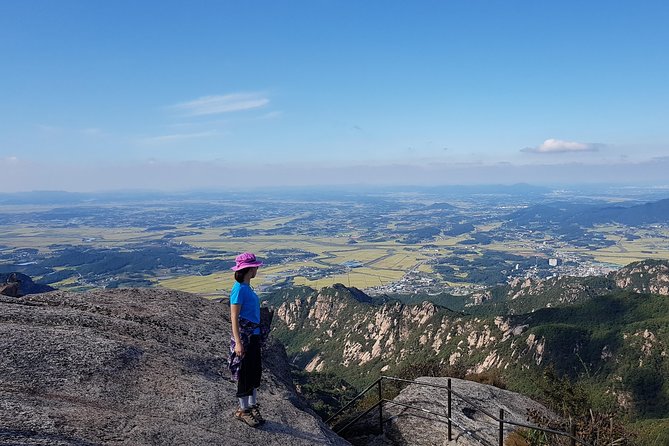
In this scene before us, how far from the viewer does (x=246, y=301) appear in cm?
775

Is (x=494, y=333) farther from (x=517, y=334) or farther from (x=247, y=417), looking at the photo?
(x=247, y=417)

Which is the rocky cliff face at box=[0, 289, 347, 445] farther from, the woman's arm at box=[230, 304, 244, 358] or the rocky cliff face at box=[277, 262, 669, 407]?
the rocky cliff face at box=[277, 262, 669, 407]

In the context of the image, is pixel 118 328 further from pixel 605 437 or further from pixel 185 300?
pixel 605 437

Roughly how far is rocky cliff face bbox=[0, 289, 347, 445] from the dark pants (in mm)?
613

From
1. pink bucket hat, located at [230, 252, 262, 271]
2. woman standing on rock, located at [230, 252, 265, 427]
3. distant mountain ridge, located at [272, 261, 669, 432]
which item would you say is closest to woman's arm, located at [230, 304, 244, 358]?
woman standing on rock, located at [230, 252, 265, 427]

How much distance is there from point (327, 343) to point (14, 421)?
107931mm

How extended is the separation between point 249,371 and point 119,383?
7.71 feet

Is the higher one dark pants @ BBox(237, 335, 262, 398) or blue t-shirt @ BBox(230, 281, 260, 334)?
blue t-shirt @ BBox(230, 281, 260, 334)

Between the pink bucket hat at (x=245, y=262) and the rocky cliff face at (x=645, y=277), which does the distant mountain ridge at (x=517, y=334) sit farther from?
the pink bucket hat at (x=245, y=262)

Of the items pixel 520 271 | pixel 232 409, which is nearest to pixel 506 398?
pixel 232 409

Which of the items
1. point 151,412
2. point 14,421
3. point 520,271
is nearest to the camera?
point 14,421

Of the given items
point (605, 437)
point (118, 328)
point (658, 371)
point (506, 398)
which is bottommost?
point (658, 371)

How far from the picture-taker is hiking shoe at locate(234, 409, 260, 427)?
799 centimetres

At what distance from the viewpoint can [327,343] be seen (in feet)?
363
